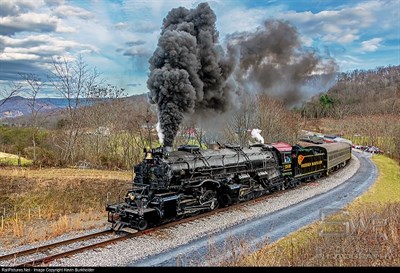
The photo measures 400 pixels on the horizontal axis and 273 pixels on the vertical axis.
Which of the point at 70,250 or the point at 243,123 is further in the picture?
the point at 243,123

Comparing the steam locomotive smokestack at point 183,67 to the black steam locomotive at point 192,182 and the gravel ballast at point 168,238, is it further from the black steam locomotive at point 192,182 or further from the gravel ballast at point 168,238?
the gravel ballast at point 168,238

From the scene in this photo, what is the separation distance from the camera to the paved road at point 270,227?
1030 cm

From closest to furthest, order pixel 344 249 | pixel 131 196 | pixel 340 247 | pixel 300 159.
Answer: pixel 344 249, pixel 340 247, pixel 131 196, pixel 300 159

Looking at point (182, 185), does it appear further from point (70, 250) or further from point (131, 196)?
point (70, 250)

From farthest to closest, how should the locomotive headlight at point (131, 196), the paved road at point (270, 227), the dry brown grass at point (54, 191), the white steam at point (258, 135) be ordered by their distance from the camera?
the white steam at point (258, 135) < the dry brown grass at point (54, 191) < the locomotive headlight at point (131, 196) < the paved road at point (270, 227)

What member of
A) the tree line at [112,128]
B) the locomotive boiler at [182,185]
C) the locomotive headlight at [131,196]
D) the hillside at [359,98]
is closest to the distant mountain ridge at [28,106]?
the tree line at [112,128]

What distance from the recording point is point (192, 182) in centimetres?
1479

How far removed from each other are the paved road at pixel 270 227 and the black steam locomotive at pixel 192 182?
2.10 m

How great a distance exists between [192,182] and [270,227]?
3.66 m

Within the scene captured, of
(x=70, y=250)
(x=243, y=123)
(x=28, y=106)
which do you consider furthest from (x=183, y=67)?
(x=28, y=106)

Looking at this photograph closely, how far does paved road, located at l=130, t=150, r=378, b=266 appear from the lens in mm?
10304

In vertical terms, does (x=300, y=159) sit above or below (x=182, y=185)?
above

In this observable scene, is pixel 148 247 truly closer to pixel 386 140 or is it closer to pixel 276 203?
pixel 276 203

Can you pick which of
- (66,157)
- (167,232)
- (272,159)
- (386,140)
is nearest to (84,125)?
(66,157)
